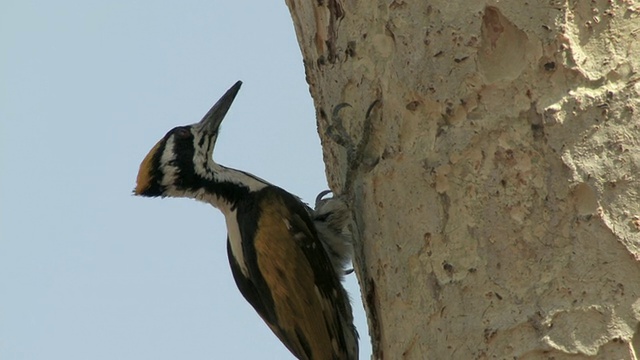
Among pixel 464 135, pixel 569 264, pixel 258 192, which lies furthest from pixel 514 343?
pixel 258 192

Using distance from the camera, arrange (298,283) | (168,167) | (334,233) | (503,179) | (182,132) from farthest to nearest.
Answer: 1. (182,132)
2. (168,167)
3. (334,233)
4. (298,283)
5. (503,179)

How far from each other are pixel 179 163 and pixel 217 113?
0.37 metres

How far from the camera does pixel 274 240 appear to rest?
4734 mm

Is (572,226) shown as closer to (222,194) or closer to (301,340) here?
(301,340)

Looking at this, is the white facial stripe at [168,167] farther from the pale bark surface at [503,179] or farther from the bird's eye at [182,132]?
the pale bark surface at [503,179]

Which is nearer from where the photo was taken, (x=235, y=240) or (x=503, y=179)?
(x=503, y=179)

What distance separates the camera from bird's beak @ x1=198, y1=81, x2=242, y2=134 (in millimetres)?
5086

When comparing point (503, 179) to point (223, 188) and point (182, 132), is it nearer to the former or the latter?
point (223, 188)

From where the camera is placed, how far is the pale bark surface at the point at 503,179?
9.70 ft

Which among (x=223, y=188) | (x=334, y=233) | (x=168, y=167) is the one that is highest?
(x=168, y=167)

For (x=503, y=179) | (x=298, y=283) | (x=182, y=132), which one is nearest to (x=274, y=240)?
(x=298, y=283)

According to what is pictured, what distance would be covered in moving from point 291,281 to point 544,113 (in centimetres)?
187

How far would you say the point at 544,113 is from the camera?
317cm

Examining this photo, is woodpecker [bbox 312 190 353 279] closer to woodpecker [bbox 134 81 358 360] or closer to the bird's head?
woodpecker [bbox 134 81 358 360]
